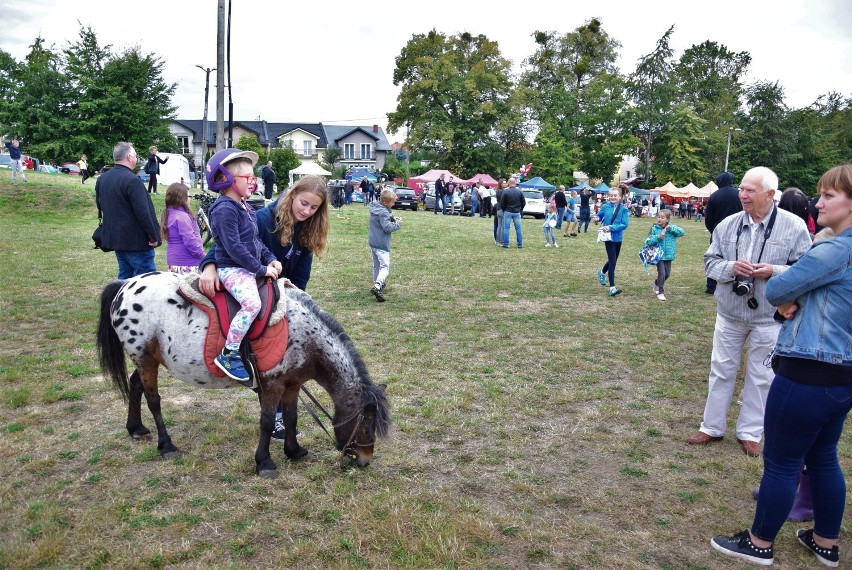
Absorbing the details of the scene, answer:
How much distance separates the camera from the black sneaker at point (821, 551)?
10.9 ft

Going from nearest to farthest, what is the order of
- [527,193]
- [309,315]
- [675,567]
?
[675,567], [309,315], [527,193]

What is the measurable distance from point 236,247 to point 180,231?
3801mm

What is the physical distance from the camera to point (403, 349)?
7.33 metres

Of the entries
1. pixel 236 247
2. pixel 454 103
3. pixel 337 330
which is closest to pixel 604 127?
pixel 454 103

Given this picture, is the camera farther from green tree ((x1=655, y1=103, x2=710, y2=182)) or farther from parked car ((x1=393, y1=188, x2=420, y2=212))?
green tree ((x1=655, y1=103, x2=710, y2=182))

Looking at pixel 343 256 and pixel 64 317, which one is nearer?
pixel 64 317

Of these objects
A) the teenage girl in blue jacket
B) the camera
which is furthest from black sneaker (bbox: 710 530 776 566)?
the teenage girl in blue jacket

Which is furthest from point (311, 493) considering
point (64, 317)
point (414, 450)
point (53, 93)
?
point (53, 93)

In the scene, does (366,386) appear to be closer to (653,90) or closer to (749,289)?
(749,289)

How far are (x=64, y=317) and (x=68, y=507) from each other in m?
5.32

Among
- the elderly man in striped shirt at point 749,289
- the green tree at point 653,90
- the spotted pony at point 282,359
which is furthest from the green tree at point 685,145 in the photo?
the spotted pony at point 282,359

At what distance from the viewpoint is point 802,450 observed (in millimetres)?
3133

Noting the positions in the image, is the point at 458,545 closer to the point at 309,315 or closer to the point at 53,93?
the point at 309,315

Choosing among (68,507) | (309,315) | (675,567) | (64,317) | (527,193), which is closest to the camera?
(675,567)
